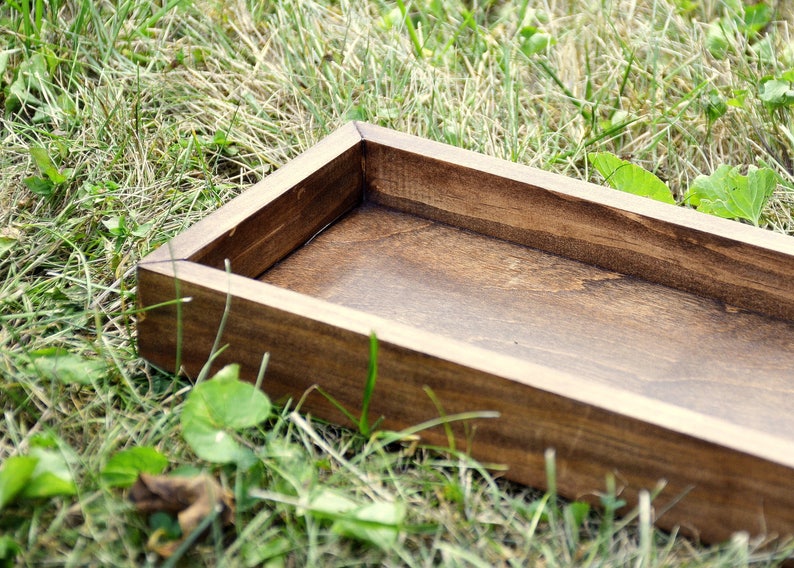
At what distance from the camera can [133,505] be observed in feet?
3.07

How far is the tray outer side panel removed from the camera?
91cm

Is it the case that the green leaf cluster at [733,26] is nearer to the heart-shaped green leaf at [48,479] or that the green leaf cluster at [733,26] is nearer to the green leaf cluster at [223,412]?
the green leaf cluster at [223,412]

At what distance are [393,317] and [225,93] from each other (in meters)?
0.90

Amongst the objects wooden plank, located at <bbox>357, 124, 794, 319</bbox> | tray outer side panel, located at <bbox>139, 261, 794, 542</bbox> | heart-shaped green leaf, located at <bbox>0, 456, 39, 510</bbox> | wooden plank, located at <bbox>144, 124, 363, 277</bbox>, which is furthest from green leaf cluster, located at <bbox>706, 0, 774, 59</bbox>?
heart-shaped green leaf, located at <bbox>0, 456, 39, 510</bbox>

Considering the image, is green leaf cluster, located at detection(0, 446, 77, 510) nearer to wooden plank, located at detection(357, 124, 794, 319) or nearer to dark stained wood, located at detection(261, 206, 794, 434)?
dark stained wood, located at detection(261, 206, 794, 434)

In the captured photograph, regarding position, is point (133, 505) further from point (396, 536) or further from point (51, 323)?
point (51, 323)

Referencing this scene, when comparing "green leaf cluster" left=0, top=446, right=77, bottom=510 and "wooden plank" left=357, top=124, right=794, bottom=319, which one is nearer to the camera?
"green leaf cluster" left=0, top=446, right=77, bottom=510

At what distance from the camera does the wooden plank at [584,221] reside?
48.9 inches

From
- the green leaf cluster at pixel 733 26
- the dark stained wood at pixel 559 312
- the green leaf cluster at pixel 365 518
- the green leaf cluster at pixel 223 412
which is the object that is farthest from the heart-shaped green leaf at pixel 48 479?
the green leaf cluster at pixel 733 26

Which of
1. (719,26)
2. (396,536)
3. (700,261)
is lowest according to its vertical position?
(396,536)

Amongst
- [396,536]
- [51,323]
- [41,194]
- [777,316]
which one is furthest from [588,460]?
[41,194]

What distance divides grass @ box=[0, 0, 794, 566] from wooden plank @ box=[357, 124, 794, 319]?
0.37m

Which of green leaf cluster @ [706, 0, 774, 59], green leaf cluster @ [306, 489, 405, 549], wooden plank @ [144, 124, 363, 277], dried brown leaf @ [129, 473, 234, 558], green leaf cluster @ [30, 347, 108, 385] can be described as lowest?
green leaf cluster @ [306, 489, 405, 549]

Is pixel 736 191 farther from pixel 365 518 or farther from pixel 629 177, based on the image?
pixel 365 518
